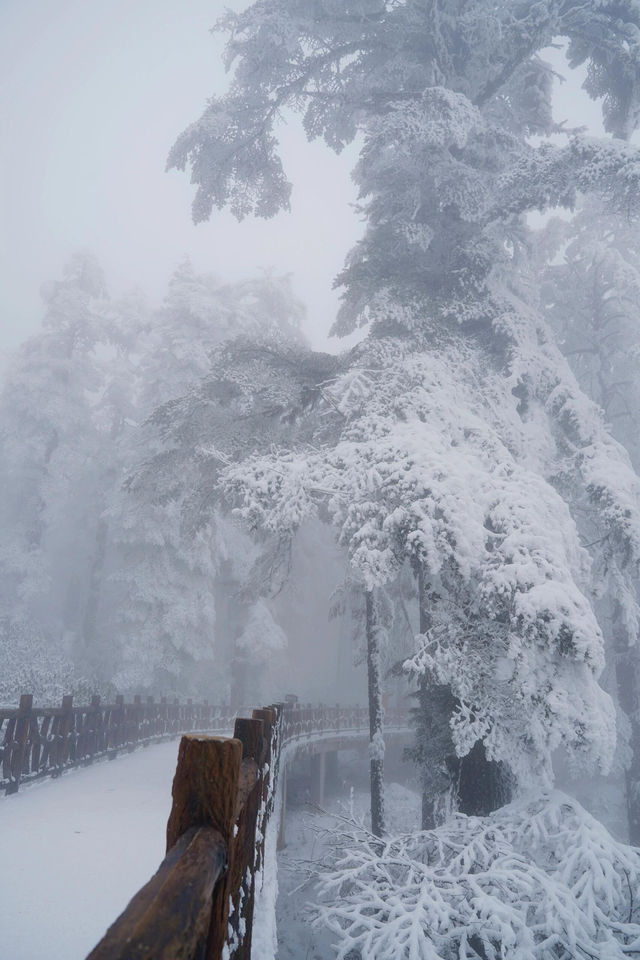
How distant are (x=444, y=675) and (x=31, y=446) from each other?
2644 centimetres

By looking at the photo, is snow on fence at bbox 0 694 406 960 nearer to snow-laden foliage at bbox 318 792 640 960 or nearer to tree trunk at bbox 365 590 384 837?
snow-laden foliage at bbox 318 792 640 960

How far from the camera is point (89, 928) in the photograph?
3.78 m

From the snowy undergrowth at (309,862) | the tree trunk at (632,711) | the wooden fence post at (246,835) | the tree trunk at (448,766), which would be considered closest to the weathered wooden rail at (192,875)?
the wooden fence post at (246,835)

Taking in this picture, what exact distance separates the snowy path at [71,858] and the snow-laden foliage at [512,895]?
1.95 metres

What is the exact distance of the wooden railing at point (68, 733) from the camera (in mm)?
7848

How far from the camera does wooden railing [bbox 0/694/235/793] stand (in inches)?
309

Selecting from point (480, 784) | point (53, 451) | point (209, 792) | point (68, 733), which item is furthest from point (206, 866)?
point (53, 451)

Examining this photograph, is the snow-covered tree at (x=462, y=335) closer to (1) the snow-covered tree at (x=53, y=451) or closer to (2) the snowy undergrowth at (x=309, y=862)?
(2) the snowy undergrowth at (x=309, y=862)

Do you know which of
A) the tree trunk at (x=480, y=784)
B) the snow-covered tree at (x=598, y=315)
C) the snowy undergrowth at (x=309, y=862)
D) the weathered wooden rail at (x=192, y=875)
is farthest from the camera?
the snow-covered tree at (x=598, y=315)

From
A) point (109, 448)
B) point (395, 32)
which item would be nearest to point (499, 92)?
point (395, 32)

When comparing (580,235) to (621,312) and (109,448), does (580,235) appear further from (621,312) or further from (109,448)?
(109,448)

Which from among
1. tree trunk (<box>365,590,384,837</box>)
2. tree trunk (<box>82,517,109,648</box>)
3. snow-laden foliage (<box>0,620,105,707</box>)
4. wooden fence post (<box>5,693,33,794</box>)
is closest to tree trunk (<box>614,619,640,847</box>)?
tree trunk (<box>365,590,384,837</box>)

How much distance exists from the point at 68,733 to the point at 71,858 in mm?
5294

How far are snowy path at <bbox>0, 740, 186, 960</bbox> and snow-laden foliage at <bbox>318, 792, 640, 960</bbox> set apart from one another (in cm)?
195
